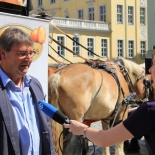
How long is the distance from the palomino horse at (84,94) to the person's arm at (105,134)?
2521 mm

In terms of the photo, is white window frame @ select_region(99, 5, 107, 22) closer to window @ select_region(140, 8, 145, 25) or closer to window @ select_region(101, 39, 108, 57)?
window @ select_region(101, 39, 108, 57)

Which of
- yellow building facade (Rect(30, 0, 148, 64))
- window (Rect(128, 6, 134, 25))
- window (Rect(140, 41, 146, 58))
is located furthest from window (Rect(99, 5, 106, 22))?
window (Rect(140, 41, 146, 58))

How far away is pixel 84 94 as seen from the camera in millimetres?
Answer: 5254

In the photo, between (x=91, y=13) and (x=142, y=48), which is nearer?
(x=91, y=13)

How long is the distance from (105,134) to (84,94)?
305 cm

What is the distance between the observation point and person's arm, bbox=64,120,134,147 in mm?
2109

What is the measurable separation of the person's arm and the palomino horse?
252 centimetres

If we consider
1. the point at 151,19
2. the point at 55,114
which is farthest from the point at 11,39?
the point at 151,19

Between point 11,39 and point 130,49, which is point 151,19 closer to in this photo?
point 130,49

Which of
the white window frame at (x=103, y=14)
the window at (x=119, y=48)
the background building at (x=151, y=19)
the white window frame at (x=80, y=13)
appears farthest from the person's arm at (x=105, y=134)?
the white window frame at (x=80, y=13)

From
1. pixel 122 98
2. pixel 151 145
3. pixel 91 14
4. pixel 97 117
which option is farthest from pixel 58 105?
pixel 91 14

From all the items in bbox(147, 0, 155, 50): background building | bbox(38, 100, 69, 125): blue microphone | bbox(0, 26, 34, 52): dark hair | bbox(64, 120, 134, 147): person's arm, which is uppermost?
bbox(147, 0, 155, 50): background building

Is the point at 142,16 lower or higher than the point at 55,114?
higher

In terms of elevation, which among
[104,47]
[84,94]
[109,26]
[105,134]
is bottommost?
[104,47]
